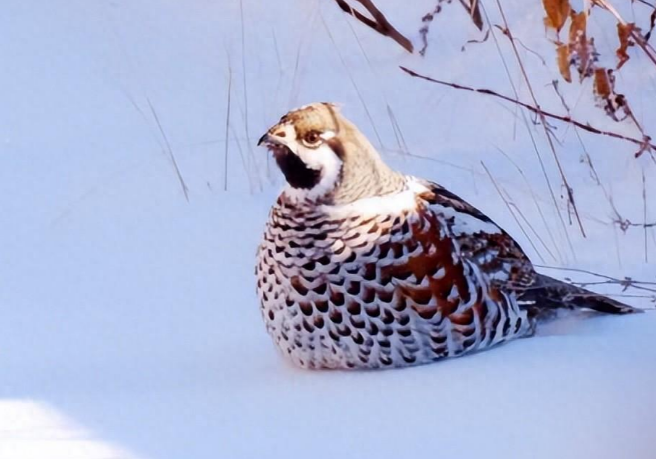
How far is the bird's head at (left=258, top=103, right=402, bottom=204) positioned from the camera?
2752mm

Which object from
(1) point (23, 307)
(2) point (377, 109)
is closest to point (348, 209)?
(1) point (23, 307)

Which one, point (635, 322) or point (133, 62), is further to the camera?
point (133, 62)

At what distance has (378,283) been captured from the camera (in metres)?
2.73

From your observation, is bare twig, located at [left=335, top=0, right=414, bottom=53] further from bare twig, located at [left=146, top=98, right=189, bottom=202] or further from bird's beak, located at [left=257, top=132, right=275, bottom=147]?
bird's beak, located at [left=257, top=132, right=275, bottom=147]

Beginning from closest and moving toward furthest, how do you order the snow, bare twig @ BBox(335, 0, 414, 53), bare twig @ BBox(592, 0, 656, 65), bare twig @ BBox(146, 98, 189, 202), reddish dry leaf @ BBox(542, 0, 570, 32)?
1. the snow
2. bare twig @ BBox(592, 0, 656, 65)
3. reddish dry leaf @ BBox(542, 0, 570, 32)
4. bare twig @ BBox(146, 98, 189, 202)
5. bare twig @ BBox(335, 0, 414, 53)

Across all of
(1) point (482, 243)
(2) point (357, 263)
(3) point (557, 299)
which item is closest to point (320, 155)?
(2) point (357, 263)

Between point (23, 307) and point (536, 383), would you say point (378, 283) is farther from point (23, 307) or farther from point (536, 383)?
point (23, 307)

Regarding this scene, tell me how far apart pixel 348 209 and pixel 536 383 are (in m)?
0.59

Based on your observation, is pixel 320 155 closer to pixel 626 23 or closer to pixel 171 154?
pixel 626 23

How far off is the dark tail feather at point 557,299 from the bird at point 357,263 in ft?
0.66

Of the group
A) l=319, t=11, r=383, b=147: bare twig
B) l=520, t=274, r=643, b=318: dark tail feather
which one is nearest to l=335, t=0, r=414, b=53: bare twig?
l=319, t=11, r=383, b=147: bare twig

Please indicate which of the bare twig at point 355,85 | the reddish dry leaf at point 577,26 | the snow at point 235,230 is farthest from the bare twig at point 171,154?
the reddish dry leaf at point 577,26

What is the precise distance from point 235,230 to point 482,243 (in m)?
1.67

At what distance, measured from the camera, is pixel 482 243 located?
296 cm
